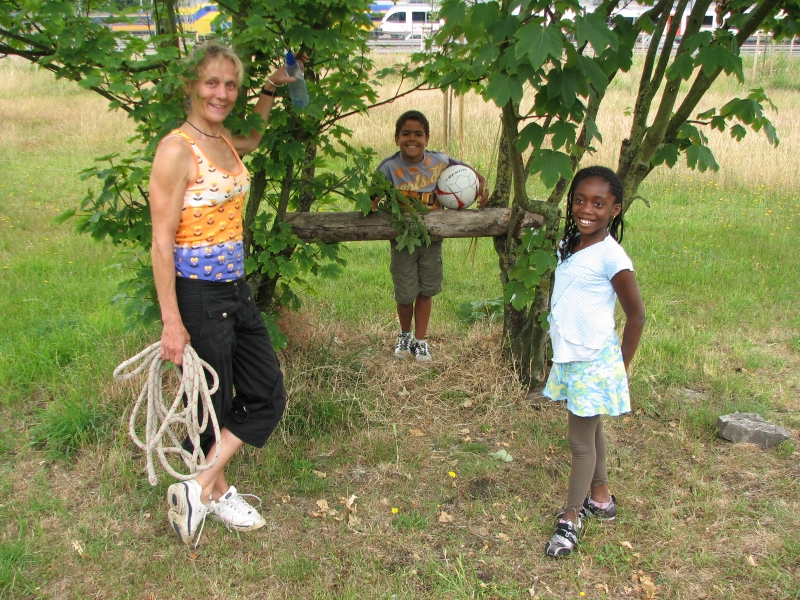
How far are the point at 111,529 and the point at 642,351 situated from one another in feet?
11.1

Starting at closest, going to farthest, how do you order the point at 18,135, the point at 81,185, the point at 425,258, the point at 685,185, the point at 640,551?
the point at 640,551
the point at 425,258
the point at 81,185
the point at 685,185
the point at 18,135

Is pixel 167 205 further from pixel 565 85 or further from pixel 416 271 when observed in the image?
pixel 416 271

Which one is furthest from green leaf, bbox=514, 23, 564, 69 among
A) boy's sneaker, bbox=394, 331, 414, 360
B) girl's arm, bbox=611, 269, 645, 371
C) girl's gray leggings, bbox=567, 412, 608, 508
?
boy's sneaker, bbox=394, 331, 414, 360

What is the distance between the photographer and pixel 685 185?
33.0 feet

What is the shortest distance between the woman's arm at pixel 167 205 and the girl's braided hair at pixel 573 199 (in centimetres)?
151

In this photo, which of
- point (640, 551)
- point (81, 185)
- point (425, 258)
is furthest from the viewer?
point (81, 185)

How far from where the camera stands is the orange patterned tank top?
2.68 meters

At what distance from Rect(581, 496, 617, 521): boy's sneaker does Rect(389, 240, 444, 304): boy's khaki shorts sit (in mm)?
1858

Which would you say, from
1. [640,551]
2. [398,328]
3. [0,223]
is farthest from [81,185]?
[640,551]

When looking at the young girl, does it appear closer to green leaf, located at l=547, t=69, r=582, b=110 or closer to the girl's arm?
the girl's arm

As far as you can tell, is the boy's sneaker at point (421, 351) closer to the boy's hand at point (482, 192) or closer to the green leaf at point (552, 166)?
the boy's hand at point (482, 192)

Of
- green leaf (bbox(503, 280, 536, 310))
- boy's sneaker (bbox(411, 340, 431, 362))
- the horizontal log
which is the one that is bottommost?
boy's sneaker (bbox(411, 340, 431, 362))

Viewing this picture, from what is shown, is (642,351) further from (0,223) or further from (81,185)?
(81,185)

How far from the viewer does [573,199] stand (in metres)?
2.92
